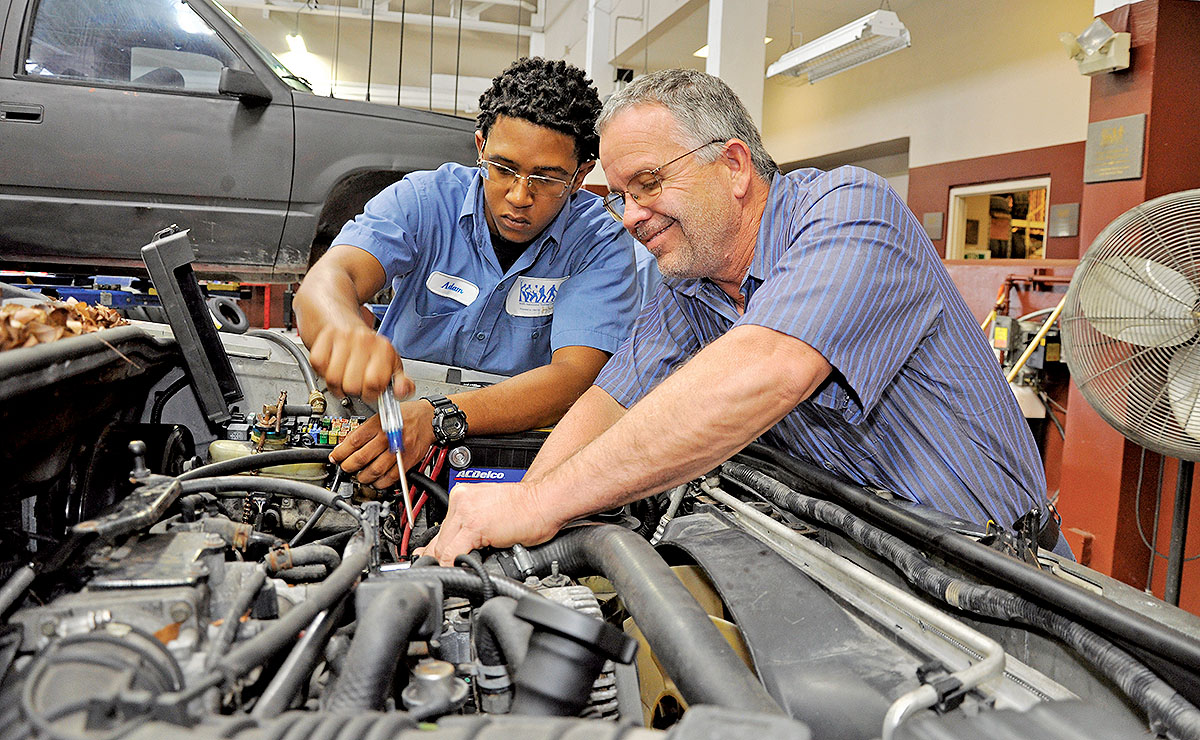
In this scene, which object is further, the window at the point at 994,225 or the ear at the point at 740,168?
the window at the point at 994,225

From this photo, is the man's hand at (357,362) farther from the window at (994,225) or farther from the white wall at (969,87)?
the window at (994,225)

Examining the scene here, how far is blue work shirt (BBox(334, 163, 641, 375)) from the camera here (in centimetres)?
209

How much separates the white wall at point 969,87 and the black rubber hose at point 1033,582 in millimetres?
6198

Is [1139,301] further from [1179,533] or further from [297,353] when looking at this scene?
[297,353]

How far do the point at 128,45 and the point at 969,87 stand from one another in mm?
6786

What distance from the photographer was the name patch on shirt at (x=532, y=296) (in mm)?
2201

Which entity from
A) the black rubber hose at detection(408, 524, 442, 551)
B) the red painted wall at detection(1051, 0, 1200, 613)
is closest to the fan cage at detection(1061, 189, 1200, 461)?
the red painted wall at detection(1051, 0, 1200, 613)

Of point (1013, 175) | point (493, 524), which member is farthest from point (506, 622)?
point (1013, 175)

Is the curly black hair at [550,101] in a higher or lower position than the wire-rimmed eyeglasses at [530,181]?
higher

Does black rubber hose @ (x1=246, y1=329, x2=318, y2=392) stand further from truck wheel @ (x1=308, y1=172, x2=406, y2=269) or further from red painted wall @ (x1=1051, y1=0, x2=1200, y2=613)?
red painted wall @ (x1=1051, y1=0, x2=1200, y2=613)

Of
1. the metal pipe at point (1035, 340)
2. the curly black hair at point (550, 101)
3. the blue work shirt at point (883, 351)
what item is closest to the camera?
the blue work shirt at point (883, 351)

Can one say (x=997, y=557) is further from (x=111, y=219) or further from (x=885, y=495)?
(x=111, y=219)

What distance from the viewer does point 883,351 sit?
1265 millimetres

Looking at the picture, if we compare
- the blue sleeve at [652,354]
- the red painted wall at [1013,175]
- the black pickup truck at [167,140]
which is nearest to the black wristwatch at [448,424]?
the blue sleeve at [652,354]
